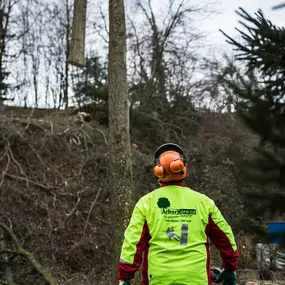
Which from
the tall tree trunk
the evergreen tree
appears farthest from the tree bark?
the evergreen tree

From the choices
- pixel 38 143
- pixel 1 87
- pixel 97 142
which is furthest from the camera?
pixel 1 87

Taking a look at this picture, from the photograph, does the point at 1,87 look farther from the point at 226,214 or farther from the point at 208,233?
the point at 208,233

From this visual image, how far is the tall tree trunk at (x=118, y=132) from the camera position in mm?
6957

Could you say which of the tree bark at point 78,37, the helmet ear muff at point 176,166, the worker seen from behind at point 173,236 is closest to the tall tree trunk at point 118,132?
the tree bark at point 78,37

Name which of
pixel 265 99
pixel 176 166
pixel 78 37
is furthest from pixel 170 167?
pixel 78 37

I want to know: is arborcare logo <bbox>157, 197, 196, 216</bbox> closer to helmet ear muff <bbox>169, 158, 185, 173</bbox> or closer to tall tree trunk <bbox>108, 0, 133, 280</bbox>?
helmet ear muff <bbox>169, 158, 185, 173</bbox>

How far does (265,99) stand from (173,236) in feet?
4.51

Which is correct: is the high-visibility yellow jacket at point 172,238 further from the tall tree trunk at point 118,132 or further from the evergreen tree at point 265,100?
the tall tree trunk at point 118,132

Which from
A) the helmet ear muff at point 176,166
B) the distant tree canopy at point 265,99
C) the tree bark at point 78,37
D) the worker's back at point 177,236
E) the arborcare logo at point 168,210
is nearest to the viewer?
the distant tree canopy at point 265,99

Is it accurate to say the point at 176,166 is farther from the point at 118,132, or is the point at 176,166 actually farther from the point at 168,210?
the point at 118,132

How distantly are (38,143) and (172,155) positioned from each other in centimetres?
1040

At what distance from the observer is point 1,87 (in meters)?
18.1

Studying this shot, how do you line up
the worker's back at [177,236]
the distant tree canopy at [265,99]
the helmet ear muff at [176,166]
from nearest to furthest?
1. the distant tree canopy at [265,99]
2. the worker's back at [177,236]
3. the helmet ear muff at [176,166]

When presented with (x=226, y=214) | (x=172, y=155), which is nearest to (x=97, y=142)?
(x=226, y=214)
